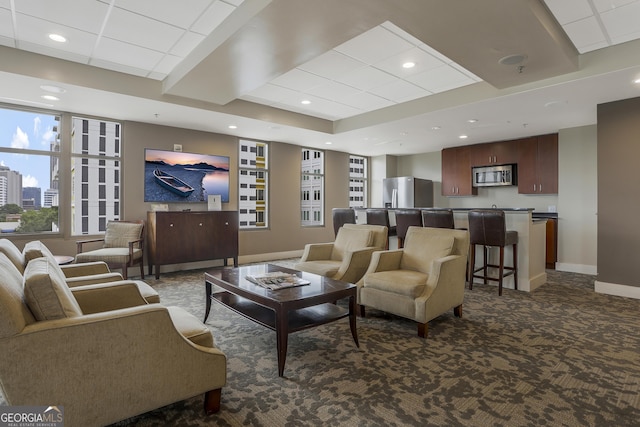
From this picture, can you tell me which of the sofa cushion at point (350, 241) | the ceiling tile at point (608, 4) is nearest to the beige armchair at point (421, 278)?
the sofa cushion at point (350, 241)

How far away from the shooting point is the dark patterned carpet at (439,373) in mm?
1831

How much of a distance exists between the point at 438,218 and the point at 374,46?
2.38m

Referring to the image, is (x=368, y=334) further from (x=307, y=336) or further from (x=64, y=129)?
(x=64, y=129)

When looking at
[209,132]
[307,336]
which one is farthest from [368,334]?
[209,132]

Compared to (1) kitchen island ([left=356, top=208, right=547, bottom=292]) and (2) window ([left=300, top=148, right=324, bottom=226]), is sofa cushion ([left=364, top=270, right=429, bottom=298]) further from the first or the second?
(2) window ([left=300, top=148, right=324, bottom=226])

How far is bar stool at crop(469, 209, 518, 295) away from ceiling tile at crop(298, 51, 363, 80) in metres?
2.44

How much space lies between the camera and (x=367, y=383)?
2.15 metres

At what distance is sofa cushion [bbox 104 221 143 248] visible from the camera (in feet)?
16.4

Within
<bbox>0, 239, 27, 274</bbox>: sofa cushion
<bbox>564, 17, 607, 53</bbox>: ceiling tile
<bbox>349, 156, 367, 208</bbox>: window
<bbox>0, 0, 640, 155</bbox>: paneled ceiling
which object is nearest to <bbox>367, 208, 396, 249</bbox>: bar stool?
<bbox>0, 0, 640, 155</bbox>: paneled ceiling

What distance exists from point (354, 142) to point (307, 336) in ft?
16.7

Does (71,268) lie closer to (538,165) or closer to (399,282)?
(399,282)

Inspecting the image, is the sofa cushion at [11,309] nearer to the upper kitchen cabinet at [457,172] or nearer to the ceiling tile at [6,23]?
the ceiling tile at [6,23]

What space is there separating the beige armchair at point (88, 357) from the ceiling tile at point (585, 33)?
401 cm

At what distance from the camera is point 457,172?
7863 mm
